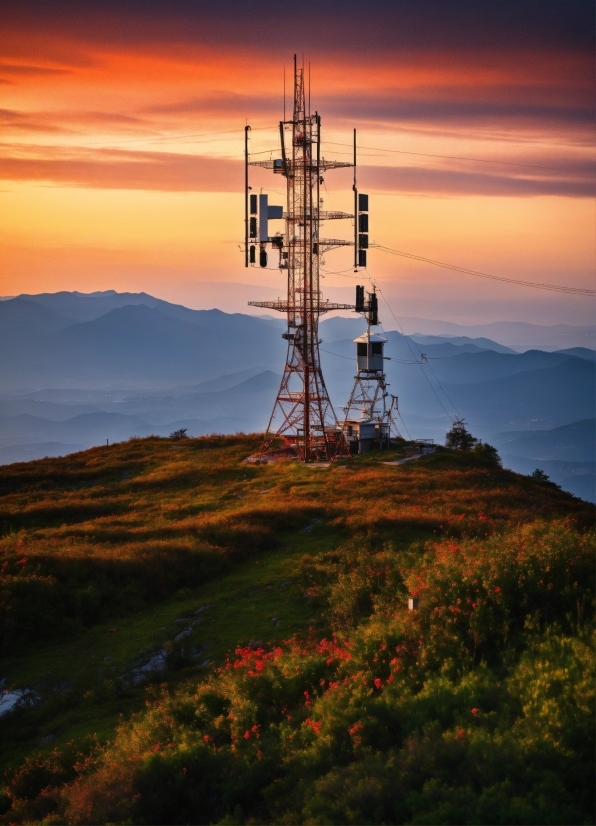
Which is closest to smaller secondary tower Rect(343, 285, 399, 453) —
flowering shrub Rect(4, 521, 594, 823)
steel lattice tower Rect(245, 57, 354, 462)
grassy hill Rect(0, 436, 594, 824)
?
steel lattice tower Rect(245, 57, 354, 462)

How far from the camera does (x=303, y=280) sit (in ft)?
160

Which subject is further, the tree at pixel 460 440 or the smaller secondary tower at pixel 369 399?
the tree at pixel 460 440

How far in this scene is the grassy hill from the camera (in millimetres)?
11664

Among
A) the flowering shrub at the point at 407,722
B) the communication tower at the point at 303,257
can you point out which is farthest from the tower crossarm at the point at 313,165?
the flowering shrub at the point at 407,722

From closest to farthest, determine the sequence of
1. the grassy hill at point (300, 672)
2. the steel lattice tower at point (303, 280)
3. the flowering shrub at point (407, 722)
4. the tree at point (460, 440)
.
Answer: the flowering shrub at point (407, 722), the grassy hill at point (300, 672), the steel lattice tower at point (303, 280), the tree at point (460, 440)

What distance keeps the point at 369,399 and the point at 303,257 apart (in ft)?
27.9

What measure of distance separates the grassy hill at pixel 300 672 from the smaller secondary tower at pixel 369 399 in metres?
16.7

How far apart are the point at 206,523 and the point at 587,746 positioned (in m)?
20.9

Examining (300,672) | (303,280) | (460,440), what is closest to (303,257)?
(303,280)

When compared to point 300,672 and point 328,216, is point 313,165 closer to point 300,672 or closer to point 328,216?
point 328,216

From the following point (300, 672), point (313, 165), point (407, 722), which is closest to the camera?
point (407, 722)

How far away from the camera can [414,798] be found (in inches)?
433

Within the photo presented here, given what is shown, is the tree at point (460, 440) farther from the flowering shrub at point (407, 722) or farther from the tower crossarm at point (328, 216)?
the flowering shrub at point (407, 722)

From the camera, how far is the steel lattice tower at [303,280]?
47375 mm
